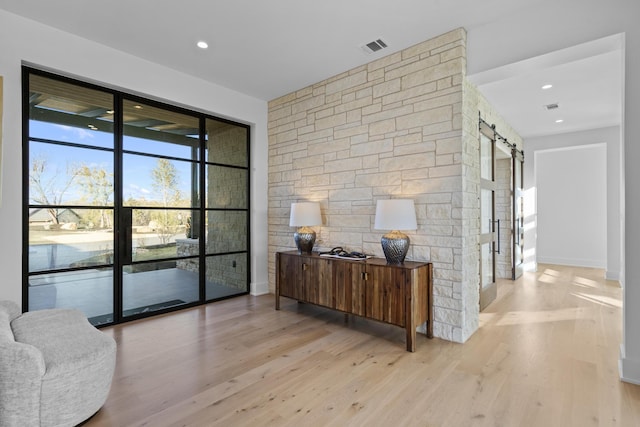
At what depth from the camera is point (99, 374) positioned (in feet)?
6.14

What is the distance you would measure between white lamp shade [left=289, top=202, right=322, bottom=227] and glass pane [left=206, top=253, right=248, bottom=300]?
4.21 ft

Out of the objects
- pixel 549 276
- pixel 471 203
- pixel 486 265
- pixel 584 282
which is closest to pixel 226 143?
pixel 471 203

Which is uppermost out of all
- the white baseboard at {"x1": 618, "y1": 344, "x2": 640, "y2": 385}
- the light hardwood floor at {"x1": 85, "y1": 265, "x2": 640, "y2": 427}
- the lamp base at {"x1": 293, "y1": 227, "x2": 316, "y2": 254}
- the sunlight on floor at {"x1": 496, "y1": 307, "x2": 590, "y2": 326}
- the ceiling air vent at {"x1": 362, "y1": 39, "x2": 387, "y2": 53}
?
the ceiling air vent at {"x1": 362, "y1": 39, "x2": 387, "y2": 53}

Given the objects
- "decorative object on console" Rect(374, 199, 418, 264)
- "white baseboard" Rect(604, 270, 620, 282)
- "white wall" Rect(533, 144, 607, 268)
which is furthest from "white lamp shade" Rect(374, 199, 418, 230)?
"white wall" Rect(533, 144, 607, 268)

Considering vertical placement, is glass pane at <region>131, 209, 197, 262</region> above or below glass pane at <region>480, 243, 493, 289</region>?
above

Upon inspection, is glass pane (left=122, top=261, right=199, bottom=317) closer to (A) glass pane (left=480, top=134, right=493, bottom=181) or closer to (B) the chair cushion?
(B) the chair cushion

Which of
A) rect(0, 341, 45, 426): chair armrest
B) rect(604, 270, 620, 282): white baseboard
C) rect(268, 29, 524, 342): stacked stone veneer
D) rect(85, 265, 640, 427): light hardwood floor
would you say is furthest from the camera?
rect(604, 270, 620, 282): white baseboard

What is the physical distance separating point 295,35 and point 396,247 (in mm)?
2298

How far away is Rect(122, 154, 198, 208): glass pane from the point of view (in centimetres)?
357

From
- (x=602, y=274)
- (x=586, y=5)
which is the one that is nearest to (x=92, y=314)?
(x=586, y=5)

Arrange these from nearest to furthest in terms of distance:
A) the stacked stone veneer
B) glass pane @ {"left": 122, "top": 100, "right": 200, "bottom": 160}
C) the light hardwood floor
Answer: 1. the light hardwood floor
2. the stacked stone veneer
3. glass pane @ {"left": 122, "top": 100, "right": 200, "bottom": 160}

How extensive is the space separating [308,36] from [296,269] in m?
2.53

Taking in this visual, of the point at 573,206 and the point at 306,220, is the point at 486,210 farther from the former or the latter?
the point at 573,206

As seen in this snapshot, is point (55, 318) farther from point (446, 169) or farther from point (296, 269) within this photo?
point (446, 169)
